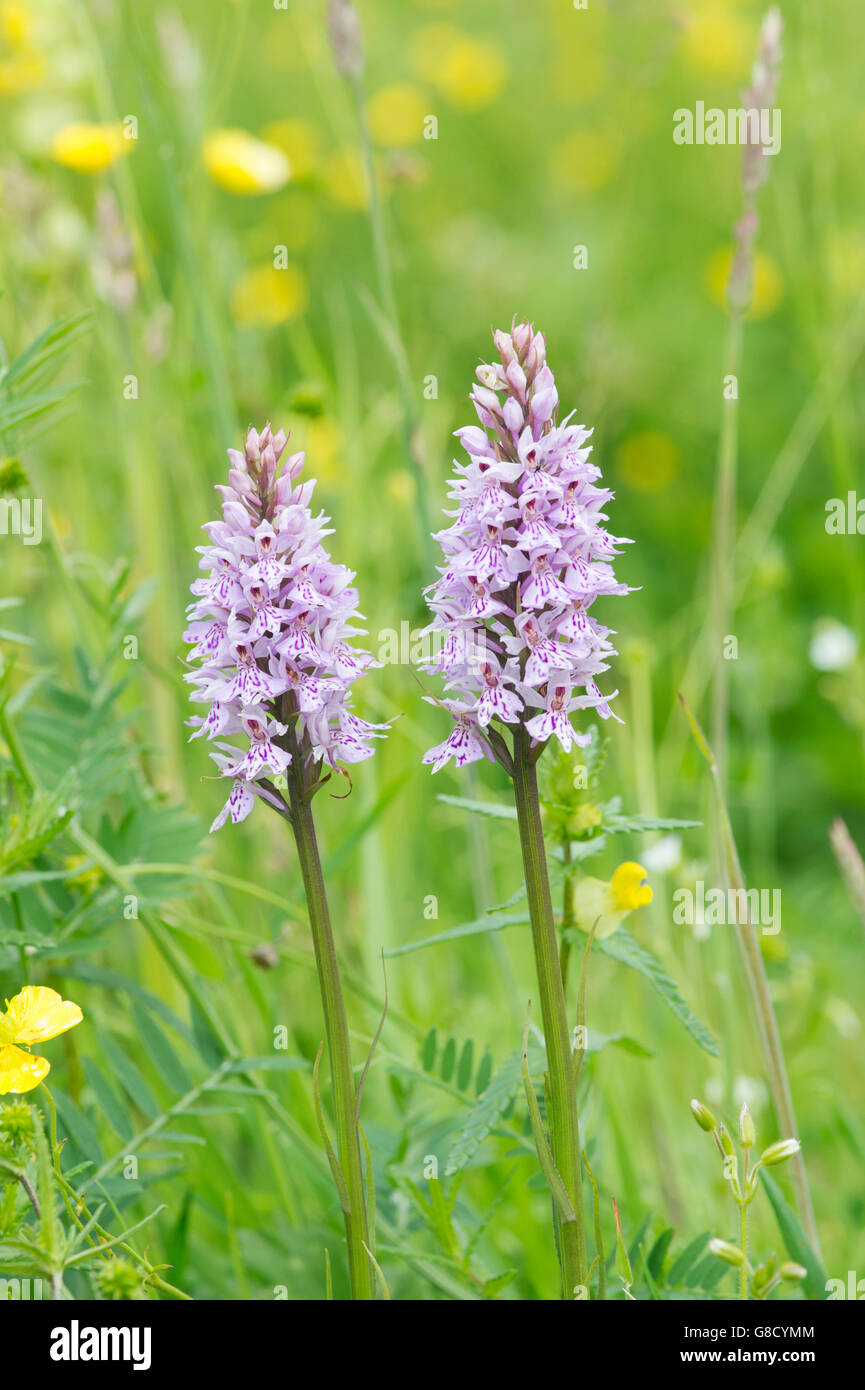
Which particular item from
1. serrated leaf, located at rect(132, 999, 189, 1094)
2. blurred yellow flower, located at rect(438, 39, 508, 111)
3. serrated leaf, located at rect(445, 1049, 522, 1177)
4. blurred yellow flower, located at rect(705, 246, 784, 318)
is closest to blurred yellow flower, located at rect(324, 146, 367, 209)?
blurred yellow flower, located at rect(438, 39, 508, 111)

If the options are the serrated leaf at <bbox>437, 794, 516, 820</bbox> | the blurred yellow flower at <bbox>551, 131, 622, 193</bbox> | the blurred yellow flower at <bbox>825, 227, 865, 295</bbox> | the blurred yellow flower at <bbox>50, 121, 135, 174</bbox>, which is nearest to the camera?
the serrated leaf at <bbox>437, 794, 516, 820</bbox>

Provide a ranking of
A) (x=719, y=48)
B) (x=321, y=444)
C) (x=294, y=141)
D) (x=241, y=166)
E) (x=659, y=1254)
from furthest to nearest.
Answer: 1. (x=719, y=48)
2. (x=294, y=141)
3. (x=321, y=444)
4. (x=241, y=166)
5. (x=659, y=1254)

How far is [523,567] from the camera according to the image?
1.12m

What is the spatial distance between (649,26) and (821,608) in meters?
2.44

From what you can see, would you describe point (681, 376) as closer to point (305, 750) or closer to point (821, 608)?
point (821, 608)

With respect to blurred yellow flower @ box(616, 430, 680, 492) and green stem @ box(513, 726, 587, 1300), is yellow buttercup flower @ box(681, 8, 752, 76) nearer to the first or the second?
blurred yellow flower @ box(616, 430, 680, 492)

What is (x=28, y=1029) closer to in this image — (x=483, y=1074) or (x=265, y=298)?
(x=483, y=1074)

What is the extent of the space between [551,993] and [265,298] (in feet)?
9.97

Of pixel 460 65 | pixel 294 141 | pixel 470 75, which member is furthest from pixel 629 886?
pixel 460 65

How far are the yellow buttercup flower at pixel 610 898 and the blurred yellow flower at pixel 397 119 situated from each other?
4211mm

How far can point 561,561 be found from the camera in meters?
1.12

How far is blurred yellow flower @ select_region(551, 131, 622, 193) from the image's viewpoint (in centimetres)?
522

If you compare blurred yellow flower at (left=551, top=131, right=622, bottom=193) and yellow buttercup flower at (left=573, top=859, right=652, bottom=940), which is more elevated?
blurred yellow flower at (left=551, top=131, right=622, bottom=193)

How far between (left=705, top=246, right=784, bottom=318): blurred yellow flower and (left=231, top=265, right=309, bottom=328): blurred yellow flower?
1311mm
